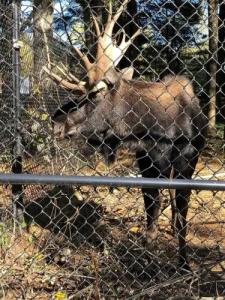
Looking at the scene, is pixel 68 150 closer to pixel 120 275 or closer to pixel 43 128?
pixel 43 128

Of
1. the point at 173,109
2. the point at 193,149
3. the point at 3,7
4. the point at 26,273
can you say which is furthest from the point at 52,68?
the point at 26,273

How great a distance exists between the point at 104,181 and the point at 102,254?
A: 92.7 inches

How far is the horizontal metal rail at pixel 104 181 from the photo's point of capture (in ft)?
9.04

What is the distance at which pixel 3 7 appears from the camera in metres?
5.34

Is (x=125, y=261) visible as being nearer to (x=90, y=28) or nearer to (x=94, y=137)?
(x=94, y=137)

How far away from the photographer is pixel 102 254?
198 inches

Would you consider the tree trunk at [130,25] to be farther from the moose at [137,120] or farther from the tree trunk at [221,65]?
the tree trunk at [221,65]

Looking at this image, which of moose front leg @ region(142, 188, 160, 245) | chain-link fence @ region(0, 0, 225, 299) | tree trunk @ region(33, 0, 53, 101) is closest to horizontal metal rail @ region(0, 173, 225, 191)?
chain-link fence @ region(0, 0, 225, 299)

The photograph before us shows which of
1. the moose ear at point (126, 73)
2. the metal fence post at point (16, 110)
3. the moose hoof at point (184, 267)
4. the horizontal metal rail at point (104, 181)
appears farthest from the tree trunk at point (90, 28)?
the moose hoof at point (184, 267)

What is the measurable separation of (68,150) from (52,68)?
0.97 m

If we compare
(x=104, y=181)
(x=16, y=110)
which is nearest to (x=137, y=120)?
(x=16, y=110)

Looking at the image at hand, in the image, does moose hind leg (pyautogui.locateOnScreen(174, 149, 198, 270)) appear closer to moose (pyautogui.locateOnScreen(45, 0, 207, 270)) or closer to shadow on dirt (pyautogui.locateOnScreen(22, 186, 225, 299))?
moose (pyautogui.locateOnScreen(45, 0, 207, 270))

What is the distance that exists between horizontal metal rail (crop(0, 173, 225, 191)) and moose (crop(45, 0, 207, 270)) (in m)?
2.45

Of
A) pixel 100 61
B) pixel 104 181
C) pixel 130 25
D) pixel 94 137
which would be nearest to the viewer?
pixel 104 181
